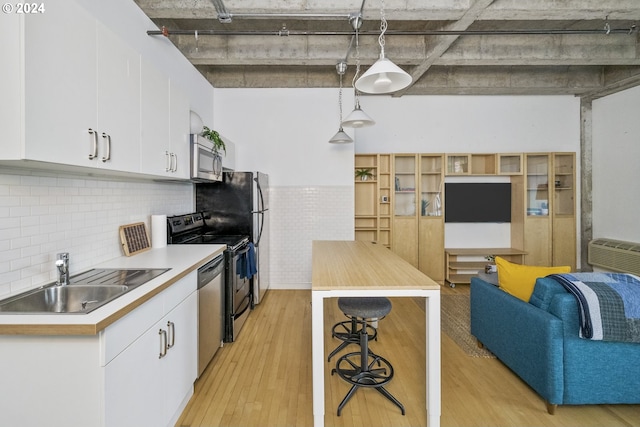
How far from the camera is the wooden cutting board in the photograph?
94.9 inches

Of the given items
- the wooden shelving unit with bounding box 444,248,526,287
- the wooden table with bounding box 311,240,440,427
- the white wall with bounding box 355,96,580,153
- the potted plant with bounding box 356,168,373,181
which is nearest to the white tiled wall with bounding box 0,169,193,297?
the wooden table with bounding box 311,240,440,427

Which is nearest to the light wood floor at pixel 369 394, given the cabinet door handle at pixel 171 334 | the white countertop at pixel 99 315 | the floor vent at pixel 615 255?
the cabinet door handle at pixel 171 334

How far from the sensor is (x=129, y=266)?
208 cm

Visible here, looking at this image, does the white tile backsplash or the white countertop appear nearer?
the white countertop

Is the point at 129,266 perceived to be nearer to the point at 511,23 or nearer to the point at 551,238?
the point at 511,23

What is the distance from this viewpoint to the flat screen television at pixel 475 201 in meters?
5.36

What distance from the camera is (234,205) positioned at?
3869 millimetres

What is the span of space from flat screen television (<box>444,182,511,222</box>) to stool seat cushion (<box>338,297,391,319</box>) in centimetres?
358

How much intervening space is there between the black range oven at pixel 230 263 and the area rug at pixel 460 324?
7.14ft

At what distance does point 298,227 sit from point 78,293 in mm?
3316

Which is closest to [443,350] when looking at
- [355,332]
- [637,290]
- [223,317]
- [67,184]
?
[355,332]

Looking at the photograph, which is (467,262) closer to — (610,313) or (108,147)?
(610,313)

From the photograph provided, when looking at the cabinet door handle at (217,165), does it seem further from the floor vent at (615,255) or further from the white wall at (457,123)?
the floor vent at (615,255)

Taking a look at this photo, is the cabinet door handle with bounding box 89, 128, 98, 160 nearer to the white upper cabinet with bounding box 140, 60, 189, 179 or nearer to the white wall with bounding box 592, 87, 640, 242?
the white upper cabinet with bounding box 140, 60, 189, 179
